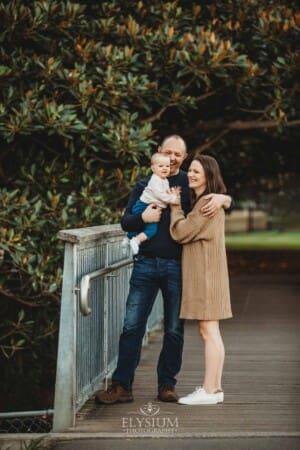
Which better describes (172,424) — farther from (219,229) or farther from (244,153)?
(244,153)

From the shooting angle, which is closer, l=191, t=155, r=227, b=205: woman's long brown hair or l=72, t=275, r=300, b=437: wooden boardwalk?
l=72, t=275, r=300, b=437: wooden boardwalk

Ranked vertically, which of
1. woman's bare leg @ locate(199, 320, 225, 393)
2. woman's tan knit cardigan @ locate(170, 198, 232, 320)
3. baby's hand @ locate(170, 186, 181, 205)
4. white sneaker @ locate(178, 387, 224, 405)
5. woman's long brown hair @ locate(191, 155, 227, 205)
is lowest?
white sneaker @ locate(178, 387, 224, 405)

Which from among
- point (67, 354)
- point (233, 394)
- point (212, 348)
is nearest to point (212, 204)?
point (212, 348)

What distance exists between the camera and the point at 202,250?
8070 millimetres

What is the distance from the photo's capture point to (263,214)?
64812 millimetres

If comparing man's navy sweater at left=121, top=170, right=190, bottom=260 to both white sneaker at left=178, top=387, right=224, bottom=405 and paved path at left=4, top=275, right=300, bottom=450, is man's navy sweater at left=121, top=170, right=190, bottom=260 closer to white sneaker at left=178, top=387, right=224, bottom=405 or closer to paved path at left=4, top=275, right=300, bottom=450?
white sneaker at left=178, top=387, right=224, bottom=405

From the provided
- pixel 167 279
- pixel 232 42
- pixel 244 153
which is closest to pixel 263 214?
pixel 244 153

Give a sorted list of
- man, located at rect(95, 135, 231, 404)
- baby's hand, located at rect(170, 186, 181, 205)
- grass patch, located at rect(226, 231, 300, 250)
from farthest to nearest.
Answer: grass patch, located at rect(226, 231, 300, 250)
man, located at rect(95, 135, 231, 404)
baby's hand, located at rect(170, 186, 181, 205)

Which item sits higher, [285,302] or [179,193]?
[179,193]

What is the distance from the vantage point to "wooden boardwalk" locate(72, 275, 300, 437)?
757 centimetres

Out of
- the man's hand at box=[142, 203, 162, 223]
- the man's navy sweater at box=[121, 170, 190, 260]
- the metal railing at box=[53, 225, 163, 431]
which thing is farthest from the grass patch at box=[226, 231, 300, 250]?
the man's hand at box=[142, 203, 162, 223]

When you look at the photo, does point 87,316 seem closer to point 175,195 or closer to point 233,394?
point 175,195

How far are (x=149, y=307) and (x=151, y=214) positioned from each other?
0.79m

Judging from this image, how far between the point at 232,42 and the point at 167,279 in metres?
6.36
